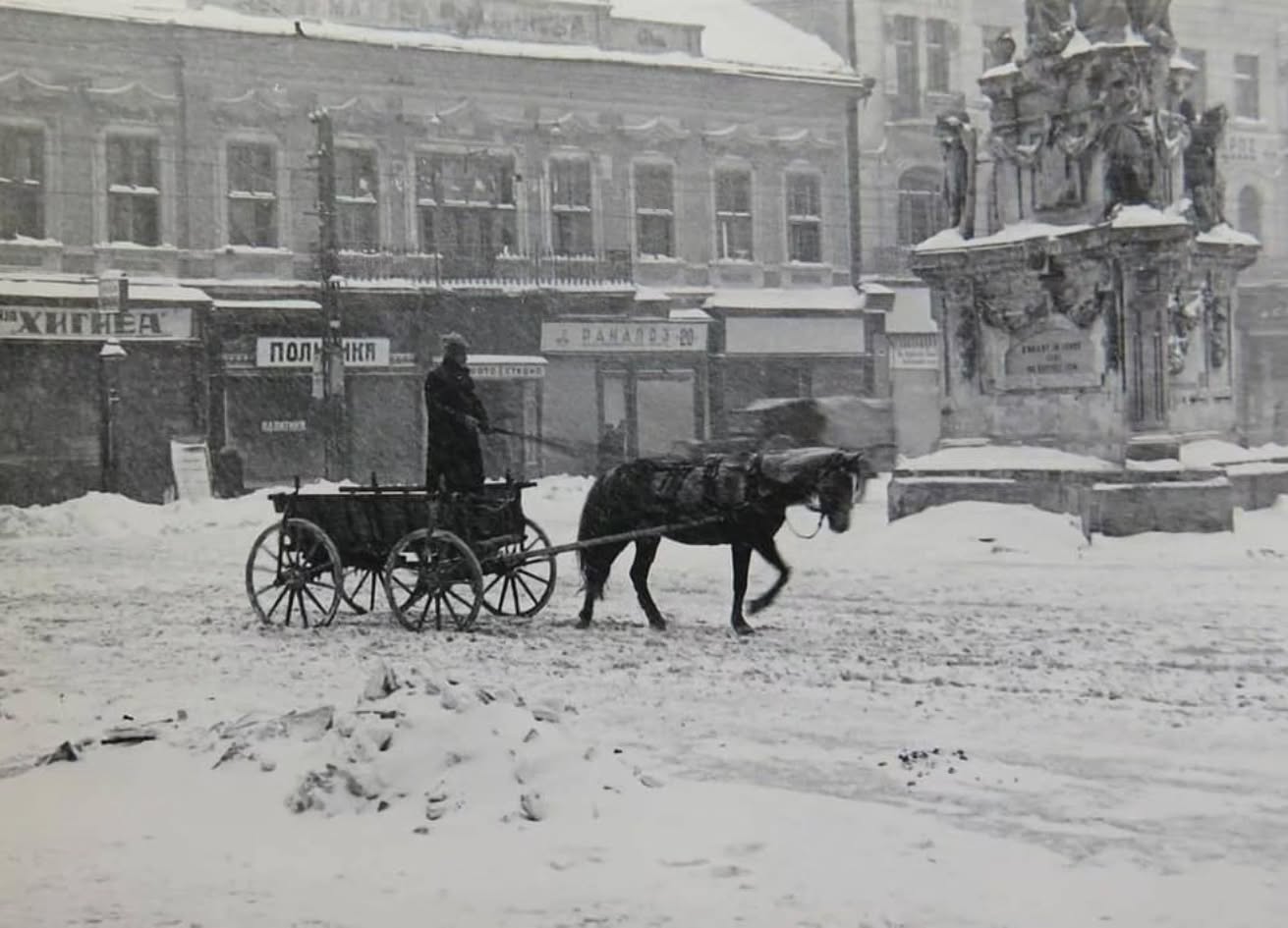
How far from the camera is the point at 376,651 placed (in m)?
4.52

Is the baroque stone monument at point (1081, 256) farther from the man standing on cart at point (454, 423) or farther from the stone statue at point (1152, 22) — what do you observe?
the man standing on cart at point (454, 423)

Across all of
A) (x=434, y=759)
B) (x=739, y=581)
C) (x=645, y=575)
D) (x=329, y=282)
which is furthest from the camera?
(x=645, y=575)

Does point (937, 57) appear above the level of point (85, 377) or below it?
above

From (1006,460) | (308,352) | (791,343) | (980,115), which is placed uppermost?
(980,115)

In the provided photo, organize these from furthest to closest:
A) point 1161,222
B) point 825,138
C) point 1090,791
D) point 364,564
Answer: point 1161,222
point 825,138
point 364,564
point 1090,791

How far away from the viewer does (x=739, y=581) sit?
5594 mm

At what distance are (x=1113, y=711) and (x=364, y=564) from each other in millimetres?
2859

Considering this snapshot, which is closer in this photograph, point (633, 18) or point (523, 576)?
point (633, 18)

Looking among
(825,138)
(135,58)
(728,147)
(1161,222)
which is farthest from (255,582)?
(1161,222)

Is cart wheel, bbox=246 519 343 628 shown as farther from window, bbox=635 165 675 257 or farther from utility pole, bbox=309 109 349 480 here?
window, bbox=635 165 675 257

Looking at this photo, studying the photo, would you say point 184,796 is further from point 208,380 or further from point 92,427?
point 208,380

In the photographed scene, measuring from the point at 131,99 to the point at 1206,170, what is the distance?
485 centimetres

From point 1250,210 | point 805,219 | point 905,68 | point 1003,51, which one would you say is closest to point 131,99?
point 805,219

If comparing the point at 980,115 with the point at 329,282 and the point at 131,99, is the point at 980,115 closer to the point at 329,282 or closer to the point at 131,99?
the point at 329,282
